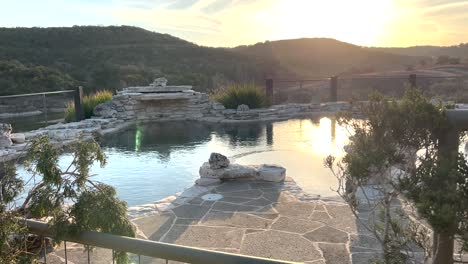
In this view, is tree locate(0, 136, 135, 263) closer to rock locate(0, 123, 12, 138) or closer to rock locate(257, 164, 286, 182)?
rock locate(257, 164, 286, 182)

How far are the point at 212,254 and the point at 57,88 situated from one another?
2578 cm

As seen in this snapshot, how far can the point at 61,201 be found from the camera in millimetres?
2455

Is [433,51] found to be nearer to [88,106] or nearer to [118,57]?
[118,57]

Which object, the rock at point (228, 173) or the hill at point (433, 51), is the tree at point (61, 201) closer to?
the rock at point (228, 173)

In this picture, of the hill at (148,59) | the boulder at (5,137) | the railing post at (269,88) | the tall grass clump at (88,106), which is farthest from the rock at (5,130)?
the hill at (148,59)

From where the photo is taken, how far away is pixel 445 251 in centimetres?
202

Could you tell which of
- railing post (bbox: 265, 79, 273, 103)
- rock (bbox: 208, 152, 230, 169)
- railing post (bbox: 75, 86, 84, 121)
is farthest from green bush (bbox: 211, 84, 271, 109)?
rock (bbox: 208, 152, 230, 169)

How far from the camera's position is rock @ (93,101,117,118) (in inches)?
504

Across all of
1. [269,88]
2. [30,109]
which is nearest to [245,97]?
[269,88]

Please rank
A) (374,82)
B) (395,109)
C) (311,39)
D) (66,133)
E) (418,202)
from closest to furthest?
1. (418,202)
2. (395,109)
3. (66,133)
4. (374,82)
5. (311,39)

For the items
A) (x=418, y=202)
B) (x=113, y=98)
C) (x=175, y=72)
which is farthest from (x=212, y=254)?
(x=175, y=72)

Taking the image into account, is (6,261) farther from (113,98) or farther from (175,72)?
(175,72)

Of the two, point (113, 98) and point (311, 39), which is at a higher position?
→ point (311, 39)

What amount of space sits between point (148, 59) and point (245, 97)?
24.2m
